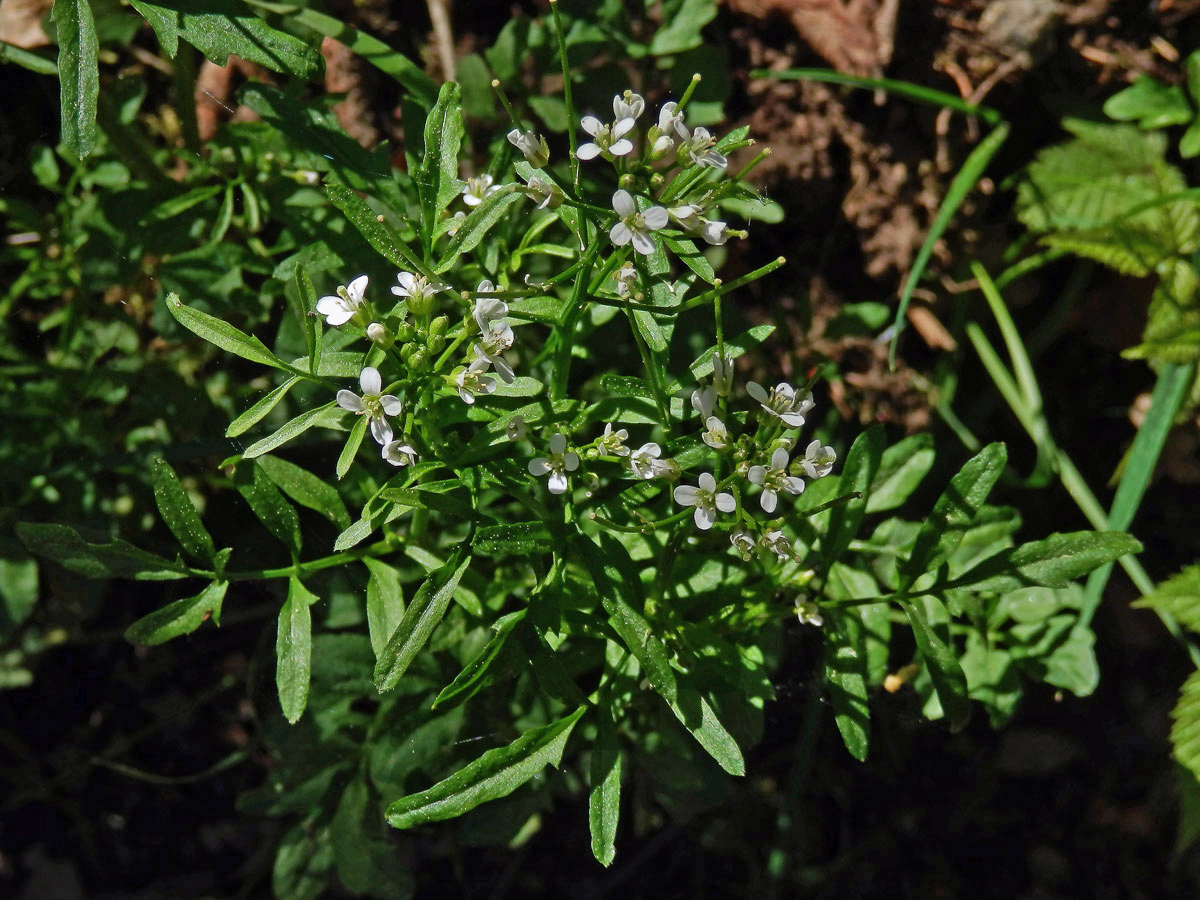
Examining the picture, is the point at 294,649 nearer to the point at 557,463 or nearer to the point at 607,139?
the point at 557,463

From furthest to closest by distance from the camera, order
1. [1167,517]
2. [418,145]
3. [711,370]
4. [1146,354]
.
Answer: [1167,517] → [1146,354] → [418,145] → [711,370]

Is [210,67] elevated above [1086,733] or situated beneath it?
elevated above

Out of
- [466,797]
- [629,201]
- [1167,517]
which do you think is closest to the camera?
[629,201]

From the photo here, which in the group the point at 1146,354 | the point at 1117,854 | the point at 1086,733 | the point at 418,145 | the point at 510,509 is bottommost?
the point at 1117,854

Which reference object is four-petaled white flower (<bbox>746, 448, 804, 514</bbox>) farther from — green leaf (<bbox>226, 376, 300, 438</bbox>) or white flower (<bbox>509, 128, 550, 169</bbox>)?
green leaf (<bbox>226, 376, 300, 438</bbox>)

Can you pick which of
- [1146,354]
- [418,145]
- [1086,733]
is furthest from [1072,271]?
[418,145]

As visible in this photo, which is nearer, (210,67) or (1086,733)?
(210,67)

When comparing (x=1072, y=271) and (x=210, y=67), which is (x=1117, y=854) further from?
(x=210, y=67)

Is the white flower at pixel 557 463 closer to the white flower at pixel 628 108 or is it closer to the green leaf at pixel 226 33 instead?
the white flower at pixel 628 108
